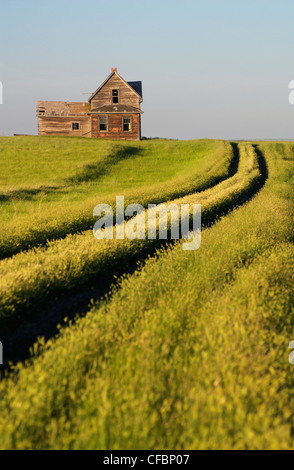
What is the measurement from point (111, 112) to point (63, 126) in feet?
29.1

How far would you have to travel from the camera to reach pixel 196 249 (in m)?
9.04

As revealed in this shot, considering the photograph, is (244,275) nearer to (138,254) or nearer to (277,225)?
(138,254)

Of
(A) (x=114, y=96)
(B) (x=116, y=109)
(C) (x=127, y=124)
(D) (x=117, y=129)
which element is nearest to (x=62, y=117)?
(A) (x=114, y=96)

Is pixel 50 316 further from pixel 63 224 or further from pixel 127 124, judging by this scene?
pixel 127 124

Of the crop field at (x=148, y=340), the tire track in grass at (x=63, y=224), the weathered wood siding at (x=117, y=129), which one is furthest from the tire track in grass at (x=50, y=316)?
the weathered wood siding at (x=117, y=129)

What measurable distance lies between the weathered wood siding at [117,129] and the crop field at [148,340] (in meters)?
39.0

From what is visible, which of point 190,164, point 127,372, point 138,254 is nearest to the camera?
point 127,372

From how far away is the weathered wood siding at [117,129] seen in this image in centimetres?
4984

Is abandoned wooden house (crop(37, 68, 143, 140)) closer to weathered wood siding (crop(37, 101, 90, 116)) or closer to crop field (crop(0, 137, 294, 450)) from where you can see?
weathered wood siding (crop(37, 101, 90, 116))

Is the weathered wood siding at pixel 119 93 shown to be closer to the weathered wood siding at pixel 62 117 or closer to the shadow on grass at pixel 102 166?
the weathered wood siding at pixel 62 117

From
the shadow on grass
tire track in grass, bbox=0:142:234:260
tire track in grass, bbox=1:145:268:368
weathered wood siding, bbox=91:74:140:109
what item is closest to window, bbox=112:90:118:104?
weathered wood siding, bbox=91:74:140:109

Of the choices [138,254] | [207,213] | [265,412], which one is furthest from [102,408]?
[207,213]

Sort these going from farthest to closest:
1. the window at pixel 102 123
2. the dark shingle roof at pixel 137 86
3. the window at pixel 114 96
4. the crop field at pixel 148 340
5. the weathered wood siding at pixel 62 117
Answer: the weathered wood siding at pixel 62 117 → the dark shingle roof at pixel 137 86 → the window at pixel 102 123 → the window at pixel 114 96 → the crop field at pixel 148 340

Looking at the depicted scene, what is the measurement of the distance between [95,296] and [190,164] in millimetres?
30197
